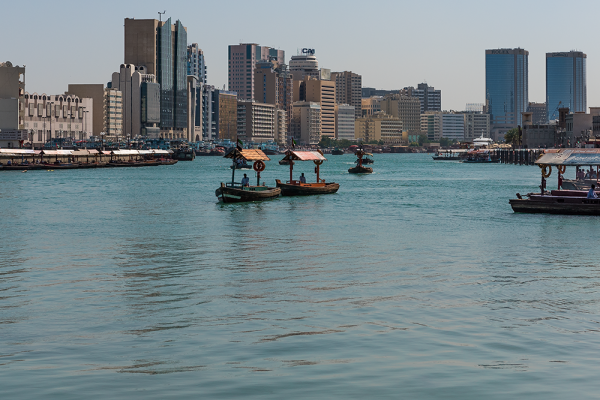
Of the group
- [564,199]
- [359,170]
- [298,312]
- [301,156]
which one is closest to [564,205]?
[564,199]

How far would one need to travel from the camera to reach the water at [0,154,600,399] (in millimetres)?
15305

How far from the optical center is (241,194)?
2552 inches

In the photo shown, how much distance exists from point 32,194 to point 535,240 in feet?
183

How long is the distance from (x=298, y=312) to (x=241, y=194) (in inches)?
1715

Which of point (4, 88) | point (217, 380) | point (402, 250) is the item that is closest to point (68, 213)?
point (402, 250)

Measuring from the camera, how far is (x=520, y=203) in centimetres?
5512

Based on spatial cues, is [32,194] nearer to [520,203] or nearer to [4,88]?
[520,203]

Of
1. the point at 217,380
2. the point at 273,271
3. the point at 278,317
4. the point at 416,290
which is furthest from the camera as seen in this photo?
the point at 273,271

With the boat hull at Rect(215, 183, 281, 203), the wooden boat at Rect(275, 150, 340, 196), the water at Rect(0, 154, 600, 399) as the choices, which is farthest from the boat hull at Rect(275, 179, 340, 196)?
the water at Rect(0, 154, 600, 399)

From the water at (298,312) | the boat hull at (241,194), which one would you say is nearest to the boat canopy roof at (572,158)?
the water at (298,312)

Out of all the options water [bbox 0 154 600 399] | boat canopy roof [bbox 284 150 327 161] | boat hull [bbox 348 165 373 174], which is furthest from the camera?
boat hull [bbox 348 165 373 174]

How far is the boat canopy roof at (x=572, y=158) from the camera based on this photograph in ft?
183

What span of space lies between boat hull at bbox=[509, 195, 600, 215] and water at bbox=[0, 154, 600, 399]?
25.0ft

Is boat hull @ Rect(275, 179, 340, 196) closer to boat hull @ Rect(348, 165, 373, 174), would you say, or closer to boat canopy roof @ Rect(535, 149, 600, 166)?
boat canopy roof @ Rect(535, 149, 600, 166)
